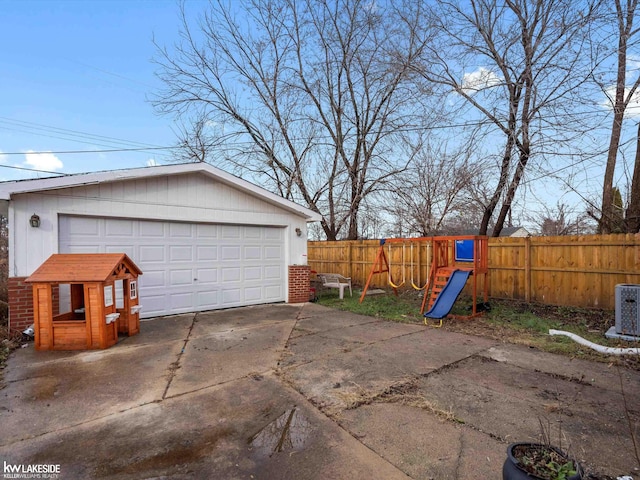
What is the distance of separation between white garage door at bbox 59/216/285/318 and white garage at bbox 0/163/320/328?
2cm

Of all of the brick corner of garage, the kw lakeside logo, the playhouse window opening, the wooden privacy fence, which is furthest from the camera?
the brick corner of garage

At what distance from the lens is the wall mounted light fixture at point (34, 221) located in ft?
18.8

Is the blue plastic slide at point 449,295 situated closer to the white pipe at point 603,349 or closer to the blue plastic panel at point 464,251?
the blue plastic panel at point 464,251

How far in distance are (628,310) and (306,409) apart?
5.47m

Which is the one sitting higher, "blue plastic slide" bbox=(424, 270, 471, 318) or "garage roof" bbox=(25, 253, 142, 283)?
"garage roof" bbox=(25, 253, 142, 283)

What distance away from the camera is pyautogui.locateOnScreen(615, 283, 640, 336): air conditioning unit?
530 cm

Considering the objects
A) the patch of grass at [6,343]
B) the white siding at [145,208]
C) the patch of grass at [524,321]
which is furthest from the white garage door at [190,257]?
the patch of grass at [524,321]

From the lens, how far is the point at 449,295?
7.08 meters

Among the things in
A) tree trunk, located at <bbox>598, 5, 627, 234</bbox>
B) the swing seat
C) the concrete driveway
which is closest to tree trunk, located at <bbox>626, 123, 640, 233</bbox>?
tree trunk, located at <bbox>598, 5, 627, 234</bbox>

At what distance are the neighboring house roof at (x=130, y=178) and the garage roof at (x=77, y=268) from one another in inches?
51.3

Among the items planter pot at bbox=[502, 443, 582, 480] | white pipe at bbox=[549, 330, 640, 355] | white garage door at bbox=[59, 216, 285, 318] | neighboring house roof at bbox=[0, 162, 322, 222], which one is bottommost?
white pipe at bbox=[549, 330, 640, 355]

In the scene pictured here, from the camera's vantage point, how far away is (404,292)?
35.8 ft

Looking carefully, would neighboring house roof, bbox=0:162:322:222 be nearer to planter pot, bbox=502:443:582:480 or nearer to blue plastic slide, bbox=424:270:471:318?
blue plastic slide, bbox=424:270:471:318

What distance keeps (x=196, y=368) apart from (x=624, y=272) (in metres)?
8.13
